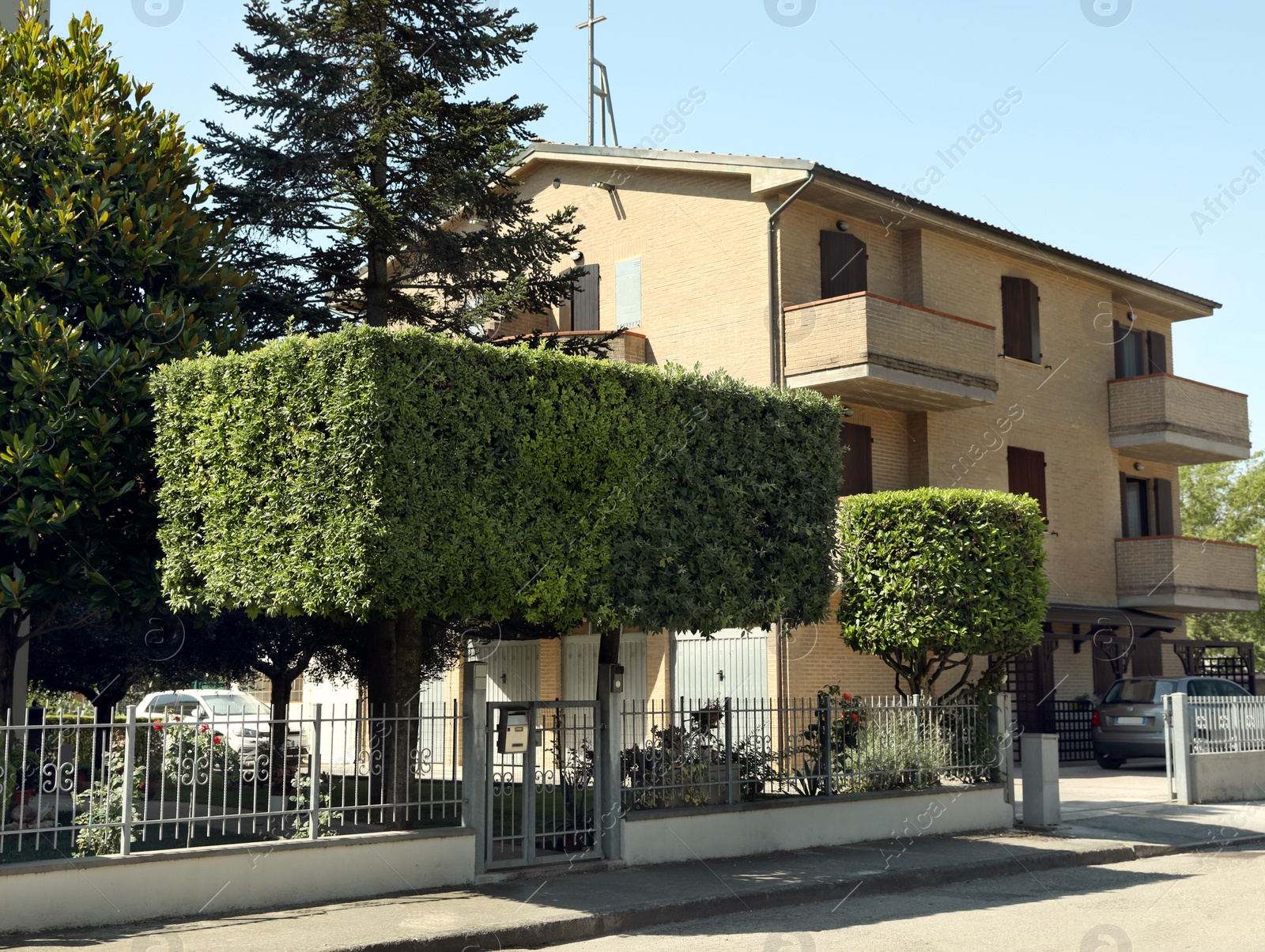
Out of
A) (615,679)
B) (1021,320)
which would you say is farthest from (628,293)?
(615,679)

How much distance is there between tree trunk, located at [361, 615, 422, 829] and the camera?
1109 centimetres

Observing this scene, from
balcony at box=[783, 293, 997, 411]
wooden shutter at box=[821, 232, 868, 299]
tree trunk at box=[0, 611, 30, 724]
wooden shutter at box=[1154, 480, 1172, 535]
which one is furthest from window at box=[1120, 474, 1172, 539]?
tree trunk at box=[0, 611, 30, 724]

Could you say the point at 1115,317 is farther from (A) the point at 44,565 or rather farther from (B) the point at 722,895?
(A) the point at 44,565

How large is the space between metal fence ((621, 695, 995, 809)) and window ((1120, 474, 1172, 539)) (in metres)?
14.9

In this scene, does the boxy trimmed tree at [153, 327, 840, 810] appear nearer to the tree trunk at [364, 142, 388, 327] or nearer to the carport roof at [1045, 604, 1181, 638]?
the tree trunk at [364, 142, 388, 327]

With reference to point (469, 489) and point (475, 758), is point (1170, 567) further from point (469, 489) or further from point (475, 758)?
point (469, 489)

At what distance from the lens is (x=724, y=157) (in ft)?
71.7

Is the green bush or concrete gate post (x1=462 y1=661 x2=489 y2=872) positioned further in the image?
the green bush

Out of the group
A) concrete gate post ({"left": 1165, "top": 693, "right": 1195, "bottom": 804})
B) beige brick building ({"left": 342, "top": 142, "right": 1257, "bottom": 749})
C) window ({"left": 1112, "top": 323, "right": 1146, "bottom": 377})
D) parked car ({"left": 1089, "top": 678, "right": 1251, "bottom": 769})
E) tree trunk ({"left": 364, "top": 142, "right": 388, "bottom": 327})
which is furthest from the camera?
window ({"left": 1112, "top": 323, "right": 1146, "bottom": 377})

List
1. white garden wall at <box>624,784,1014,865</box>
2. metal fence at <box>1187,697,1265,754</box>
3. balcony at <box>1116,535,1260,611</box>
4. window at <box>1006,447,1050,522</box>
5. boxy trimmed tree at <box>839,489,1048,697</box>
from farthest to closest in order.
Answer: balcony at <box>1116,535,1260,611</box>
window at <box>1006,447,1050,522</box>
metal fence at <box>1187,697,1265,754</box>
boxy trimmed tree at <box>839,489,1048,697</box>
white garden wall at <box>624,784,1014,865</box>

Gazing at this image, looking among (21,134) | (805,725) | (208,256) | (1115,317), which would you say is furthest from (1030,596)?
(1115,317)

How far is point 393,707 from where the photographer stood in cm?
1272

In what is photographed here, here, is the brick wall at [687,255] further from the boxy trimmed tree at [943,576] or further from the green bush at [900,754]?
the green bush at [900,754]

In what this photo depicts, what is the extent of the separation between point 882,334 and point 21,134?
12840mm
